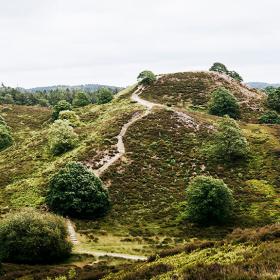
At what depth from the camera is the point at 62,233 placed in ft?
147

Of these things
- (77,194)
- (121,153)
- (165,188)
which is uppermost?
(121,153)

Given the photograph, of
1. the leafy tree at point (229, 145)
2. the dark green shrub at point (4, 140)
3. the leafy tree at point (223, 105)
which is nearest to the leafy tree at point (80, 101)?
the dark green shrub at point (4, 140)

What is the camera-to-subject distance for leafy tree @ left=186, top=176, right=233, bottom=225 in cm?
5562

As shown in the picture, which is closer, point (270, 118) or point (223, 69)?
point (270, 118)

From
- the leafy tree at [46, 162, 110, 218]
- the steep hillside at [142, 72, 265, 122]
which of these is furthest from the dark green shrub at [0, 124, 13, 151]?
the leafy tree at [46, 162, 110, 218]

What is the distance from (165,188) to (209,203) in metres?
11.5

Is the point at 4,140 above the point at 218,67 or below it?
below

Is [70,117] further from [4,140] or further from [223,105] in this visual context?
[223,105]

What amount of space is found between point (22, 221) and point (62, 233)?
4356 millimetres

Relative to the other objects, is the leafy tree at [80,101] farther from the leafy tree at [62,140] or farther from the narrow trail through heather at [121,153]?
the leafy tree at [62,140]

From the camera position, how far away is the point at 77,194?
191 feet

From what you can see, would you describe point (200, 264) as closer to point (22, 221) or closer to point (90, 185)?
point (22, 221)

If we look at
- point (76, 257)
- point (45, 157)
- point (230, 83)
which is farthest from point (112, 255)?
point (230, 83)

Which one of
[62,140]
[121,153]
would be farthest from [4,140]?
[121,153]
